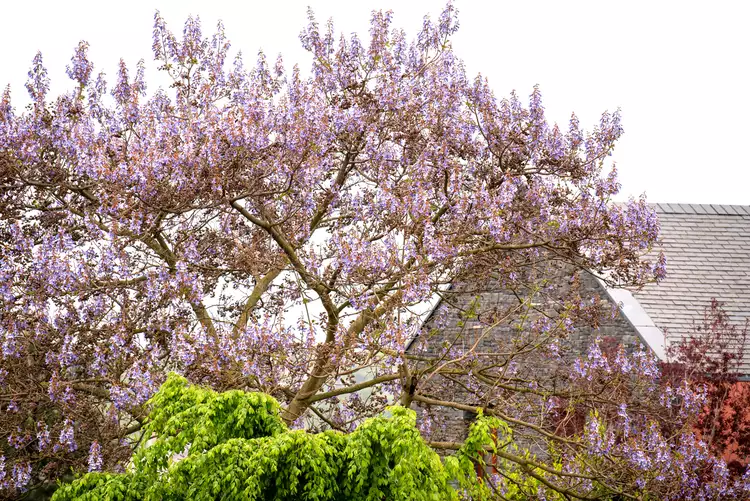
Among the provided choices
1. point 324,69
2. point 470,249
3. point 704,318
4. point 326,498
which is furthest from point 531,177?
point 704,318

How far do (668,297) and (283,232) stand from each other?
392 inches

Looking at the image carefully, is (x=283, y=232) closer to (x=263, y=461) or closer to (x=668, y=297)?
(x=263, y=461)

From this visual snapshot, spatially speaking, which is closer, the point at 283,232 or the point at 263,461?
the point at 263,461

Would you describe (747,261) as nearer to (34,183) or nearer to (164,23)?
(164,23)

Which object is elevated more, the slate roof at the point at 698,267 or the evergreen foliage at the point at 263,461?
the slate roof at the point at 698,267

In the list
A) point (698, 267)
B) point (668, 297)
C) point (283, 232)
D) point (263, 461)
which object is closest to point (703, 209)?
point (698, 267)

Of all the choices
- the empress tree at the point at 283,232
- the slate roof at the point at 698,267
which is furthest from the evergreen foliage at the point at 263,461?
the slate roof at the point at 698,267

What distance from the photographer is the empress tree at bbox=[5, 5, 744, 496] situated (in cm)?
914

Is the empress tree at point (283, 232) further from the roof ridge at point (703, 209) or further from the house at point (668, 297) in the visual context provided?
the roof ridge at point (703, 209)

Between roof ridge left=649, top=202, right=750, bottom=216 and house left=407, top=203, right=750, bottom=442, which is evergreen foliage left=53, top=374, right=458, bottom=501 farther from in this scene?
roof ridge left=649, top=202, right=750, bottom=216

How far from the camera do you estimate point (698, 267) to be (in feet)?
59.0

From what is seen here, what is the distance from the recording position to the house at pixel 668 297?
15.5m

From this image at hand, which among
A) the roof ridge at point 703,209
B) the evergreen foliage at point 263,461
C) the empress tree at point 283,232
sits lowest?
the evergreen foliage at point 263,461

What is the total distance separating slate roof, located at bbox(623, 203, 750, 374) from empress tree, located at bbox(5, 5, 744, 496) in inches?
233
